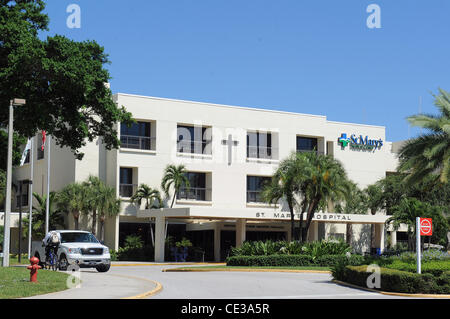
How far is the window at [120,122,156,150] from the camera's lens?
4806 cm

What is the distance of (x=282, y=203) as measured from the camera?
5256 centimetres

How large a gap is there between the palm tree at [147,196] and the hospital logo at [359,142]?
56.4 ft

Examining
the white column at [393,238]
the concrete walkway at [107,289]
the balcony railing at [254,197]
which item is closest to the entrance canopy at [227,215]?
the balcony railing at [254,197]

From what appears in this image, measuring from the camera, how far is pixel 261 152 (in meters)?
52.3

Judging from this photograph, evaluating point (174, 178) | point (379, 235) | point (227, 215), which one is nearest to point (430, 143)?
point (227, 215)

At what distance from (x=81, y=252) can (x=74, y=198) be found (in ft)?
61.6

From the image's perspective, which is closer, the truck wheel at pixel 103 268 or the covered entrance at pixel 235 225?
the truck wheel at pixel 103 268

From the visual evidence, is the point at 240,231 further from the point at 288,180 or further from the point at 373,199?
the point at 373,199

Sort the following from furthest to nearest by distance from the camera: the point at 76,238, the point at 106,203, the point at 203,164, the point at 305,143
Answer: the point at 305,143, the point at 203,164, the point at 106,203, the point at 76,238

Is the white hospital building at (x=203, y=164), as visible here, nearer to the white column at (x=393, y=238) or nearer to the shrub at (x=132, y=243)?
the shrub at (x=132, y=243)

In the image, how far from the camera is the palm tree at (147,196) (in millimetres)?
47031
